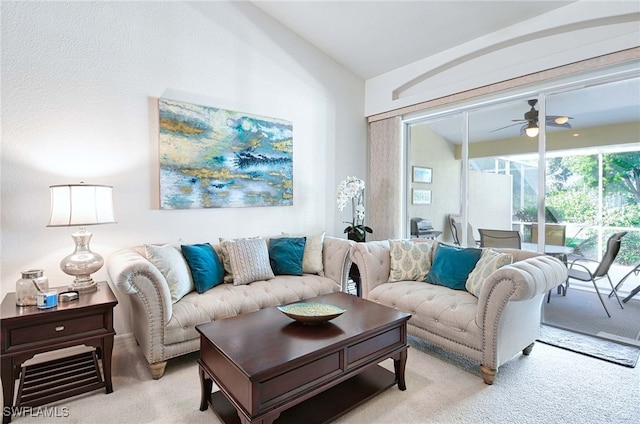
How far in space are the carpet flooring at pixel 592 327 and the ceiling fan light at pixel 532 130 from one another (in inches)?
66.5

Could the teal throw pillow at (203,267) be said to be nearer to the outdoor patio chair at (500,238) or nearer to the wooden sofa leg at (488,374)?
the wooden sofa leg at (488,374)

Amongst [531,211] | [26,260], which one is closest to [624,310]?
[531,211]

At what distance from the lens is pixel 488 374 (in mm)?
2295

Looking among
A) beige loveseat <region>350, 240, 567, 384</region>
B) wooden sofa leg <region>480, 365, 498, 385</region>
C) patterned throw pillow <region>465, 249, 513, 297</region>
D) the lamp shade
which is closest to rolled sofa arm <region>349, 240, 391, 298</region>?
beige loveseat <region>350, 240, 567, 384</region>

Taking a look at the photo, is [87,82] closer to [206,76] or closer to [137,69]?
[137,69]

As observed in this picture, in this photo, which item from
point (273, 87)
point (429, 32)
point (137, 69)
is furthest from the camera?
point (273, 87)

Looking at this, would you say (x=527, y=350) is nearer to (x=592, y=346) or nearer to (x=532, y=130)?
(x=592, y=346)

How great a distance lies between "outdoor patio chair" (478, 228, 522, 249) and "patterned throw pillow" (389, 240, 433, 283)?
93cm

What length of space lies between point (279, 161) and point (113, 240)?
1.87 metres

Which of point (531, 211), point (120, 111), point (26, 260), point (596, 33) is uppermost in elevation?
point (596, 33)

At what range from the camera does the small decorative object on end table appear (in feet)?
6.35

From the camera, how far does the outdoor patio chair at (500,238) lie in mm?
3658

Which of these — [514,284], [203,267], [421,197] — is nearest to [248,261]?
[203,267]

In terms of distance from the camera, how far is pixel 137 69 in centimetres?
302
